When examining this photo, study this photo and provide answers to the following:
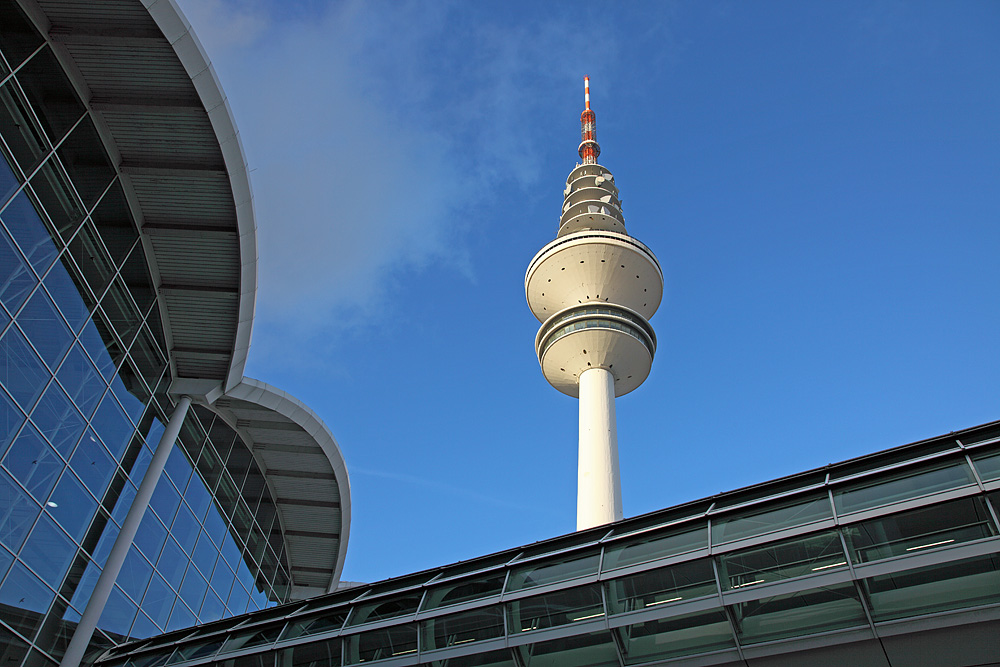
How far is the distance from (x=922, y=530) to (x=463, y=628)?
8395 mm

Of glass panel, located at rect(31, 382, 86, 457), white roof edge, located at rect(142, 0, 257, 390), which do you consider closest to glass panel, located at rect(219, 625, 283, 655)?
glass panel, located at rect(31, 382, 86, 457)

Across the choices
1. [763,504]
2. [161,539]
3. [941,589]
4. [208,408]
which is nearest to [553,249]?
[208,408]

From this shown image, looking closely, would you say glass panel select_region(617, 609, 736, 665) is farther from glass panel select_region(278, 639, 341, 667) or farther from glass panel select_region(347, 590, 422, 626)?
glass panel select_region(278, 639, 341, 667)

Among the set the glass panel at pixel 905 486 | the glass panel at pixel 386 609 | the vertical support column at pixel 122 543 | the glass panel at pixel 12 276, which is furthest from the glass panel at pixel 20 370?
the glass panel at pixel 905 486

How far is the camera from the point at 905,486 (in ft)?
43.0

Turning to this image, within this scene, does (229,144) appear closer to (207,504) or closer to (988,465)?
(207,504)

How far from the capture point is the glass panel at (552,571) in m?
15.5

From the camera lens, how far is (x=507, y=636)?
587 inches

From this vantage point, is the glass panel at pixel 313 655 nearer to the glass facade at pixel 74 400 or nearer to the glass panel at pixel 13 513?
the glass facade at pixel 74 400

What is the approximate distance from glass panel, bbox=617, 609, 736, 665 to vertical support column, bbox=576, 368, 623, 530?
23.2m

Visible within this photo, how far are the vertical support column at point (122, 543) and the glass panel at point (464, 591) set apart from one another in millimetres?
8691

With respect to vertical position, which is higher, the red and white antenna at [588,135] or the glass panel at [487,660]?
the red and white antenna at [588,135]

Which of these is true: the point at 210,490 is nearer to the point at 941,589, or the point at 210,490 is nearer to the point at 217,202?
the point at 217,202

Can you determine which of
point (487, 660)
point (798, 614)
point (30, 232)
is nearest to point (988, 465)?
point (798, 614)
